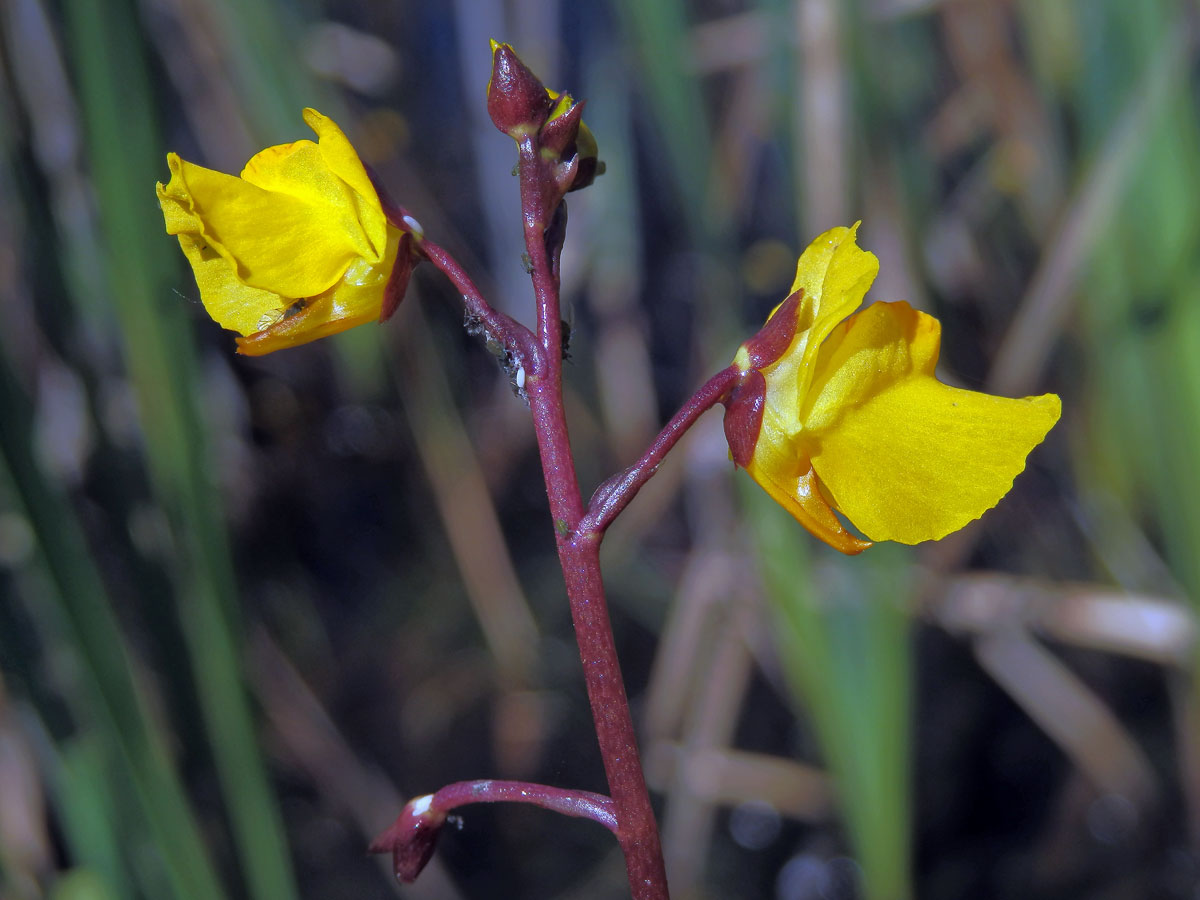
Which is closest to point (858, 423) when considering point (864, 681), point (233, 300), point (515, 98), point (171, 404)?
point (515, 98)

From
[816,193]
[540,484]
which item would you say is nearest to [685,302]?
[540,484]

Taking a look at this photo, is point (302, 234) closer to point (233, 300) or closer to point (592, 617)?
point (233, 300)

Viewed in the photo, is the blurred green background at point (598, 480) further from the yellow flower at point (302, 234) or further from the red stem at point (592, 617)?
the red stem at point (592, 617)

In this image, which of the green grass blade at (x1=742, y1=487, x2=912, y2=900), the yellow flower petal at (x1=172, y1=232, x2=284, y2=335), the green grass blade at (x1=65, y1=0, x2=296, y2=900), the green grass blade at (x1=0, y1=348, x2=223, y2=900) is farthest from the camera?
the green grass blade at (x1=742, y1=487, x2=912, y2=900)

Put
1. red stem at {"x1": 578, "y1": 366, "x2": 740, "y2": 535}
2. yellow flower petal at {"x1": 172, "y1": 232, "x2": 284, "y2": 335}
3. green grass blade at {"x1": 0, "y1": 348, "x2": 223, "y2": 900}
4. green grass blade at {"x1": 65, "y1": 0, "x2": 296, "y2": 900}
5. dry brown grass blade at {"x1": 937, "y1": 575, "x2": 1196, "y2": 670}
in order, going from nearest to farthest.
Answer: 1. red stem at {"x1": 578, "y1": 366, "x2": 740, "y2": 535}
2. yellow flower petal at {"x1": 172, "y1": 232, "x2": 284, "y2": 335}
3. green grass blade at {"x1": 0, "y1": 348, "x2": 223, "y2": 900}
4. green grass blade at {"x1": 65, "y1": 0, "x2": 296, "y2": 900}
5. dry brown grass blade at {"x1": 937, "y1": 575, "x2": 1196, "y2": 670}

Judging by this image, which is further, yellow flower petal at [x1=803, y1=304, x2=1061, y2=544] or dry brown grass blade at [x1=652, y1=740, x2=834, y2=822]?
dry brown grass blade at [x1=652, y1=740, x2=834, y2=822]

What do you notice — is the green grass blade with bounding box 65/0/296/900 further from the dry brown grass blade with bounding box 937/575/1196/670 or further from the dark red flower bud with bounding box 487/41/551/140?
the dry brown grass blade with bounding box 937/575/1196/670

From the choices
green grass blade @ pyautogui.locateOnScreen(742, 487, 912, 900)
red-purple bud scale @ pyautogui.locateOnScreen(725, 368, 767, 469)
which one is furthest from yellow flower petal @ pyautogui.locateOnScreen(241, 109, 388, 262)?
green grass blade @ pyautogui.locateOnScreen(742, 487, 912, 900)
